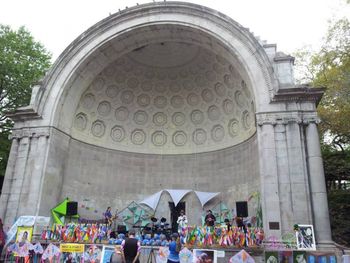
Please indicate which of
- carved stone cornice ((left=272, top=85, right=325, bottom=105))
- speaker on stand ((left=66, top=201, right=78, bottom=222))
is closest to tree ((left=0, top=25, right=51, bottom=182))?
speaker on stand ((left=66, top=201, right=78, bottom=222))

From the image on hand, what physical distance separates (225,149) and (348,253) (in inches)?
357

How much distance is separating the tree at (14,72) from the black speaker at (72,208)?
690 cm

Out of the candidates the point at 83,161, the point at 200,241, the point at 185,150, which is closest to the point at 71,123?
the point at 83,161

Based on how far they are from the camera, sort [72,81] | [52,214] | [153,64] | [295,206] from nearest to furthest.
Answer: [295,206] → [52,214] → [72,81] → [153,64]

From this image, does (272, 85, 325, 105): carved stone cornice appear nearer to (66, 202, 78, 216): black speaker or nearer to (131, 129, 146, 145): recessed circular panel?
(131, 129, 146, 145): recessed circular panel

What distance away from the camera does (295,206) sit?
12.2 m

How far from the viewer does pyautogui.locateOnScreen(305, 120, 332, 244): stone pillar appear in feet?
38.5

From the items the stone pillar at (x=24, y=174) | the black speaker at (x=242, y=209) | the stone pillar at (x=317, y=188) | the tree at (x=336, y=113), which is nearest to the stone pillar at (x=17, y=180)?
the stone pillar at (x=24, y=174)

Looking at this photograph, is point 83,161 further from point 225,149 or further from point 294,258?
point 294,258

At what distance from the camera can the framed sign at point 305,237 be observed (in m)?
11.1

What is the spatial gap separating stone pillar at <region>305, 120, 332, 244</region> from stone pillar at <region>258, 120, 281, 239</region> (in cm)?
142

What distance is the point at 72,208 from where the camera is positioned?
16219 mm

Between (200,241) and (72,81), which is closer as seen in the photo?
(200,241)

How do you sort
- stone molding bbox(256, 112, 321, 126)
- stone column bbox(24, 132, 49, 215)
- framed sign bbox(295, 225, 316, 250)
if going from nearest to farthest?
framed sign bbox(295, 225, 316, 250)
stone molding bbox(256, 112, 321, 126)
stone column bbox(24, 132, 49, 215)
